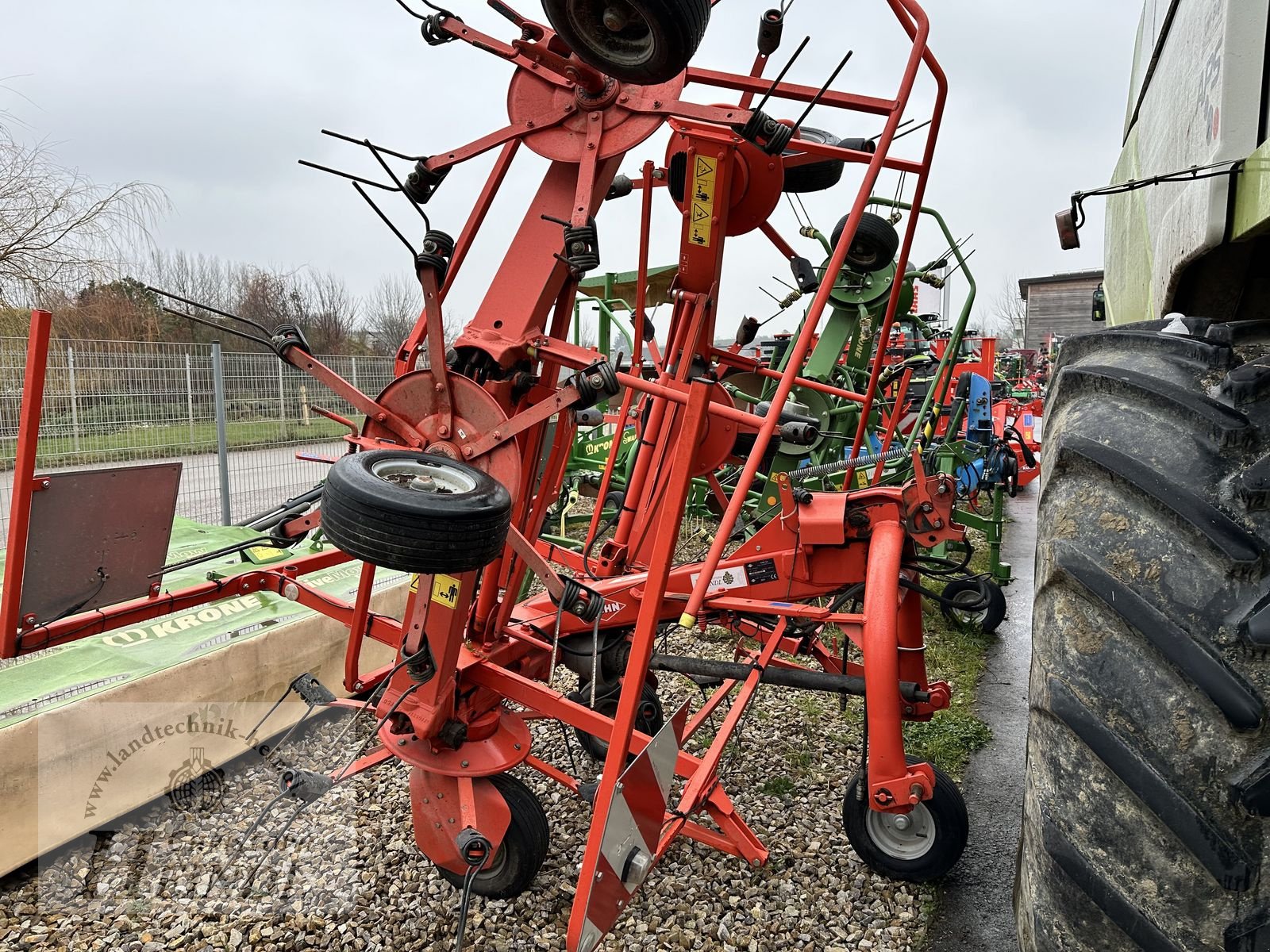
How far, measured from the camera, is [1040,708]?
133 cm

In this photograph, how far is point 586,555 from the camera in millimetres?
3656

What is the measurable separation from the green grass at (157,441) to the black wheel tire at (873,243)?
556 cm

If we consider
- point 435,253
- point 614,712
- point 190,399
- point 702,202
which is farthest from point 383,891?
point 190,399

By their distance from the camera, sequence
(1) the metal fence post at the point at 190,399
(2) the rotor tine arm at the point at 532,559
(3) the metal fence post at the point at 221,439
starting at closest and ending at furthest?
(2) the rotor tine arm at the point at 532,559 → (3) the metal fence post at the point at 221,439 → (1) the metal fence post at the point at 190,399

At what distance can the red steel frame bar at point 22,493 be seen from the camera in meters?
2.26

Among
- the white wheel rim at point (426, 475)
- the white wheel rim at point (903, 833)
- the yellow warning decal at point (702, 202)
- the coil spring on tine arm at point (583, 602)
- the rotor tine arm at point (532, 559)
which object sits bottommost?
the white wheel rim at point (903, 833)

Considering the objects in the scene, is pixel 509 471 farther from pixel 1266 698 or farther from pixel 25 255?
pixel 25 255

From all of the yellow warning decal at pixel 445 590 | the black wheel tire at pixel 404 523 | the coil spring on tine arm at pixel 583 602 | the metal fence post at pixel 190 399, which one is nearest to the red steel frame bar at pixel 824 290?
the coil spring on tine arm at pixel 583 602

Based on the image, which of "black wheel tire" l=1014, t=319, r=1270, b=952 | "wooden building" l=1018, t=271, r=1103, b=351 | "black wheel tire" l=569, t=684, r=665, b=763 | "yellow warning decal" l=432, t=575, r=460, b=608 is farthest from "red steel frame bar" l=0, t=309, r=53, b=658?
"wooden building" l=1018, t=271, r=1103, b=351

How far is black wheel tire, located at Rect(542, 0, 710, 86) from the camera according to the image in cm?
187

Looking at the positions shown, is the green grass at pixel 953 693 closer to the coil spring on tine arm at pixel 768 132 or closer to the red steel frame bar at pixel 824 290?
the red steel frame bar at pixel 824 290

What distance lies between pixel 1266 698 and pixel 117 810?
3730 millimetres

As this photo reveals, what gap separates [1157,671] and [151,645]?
12.8ft

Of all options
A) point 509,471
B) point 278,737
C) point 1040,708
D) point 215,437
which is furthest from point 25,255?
point 1040,708
